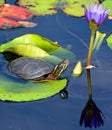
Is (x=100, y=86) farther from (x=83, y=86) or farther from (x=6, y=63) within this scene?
(x=6, y=63)

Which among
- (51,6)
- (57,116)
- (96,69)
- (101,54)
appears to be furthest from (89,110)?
(51,6)

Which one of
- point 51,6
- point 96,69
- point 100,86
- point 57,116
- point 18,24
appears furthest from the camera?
point 51,6

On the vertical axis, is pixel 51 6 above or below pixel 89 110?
above

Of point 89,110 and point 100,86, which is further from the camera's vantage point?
point 100,86

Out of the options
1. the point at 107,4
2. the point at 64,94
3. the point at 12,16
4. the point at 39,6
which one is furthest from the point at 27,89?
the point at 107,4

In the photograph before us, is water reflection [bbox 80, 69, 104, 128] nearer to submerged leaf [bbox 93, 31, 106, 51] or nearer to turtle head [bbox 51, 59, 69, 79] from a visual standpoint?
turtle head [bbox 51, 59, 69, 79]

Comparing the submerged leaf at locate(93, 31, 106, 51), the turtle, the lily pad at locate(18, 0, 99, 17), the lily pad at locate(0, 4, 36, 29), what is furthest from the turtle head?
the lily pad at locate(18, 0, 99, 17)
